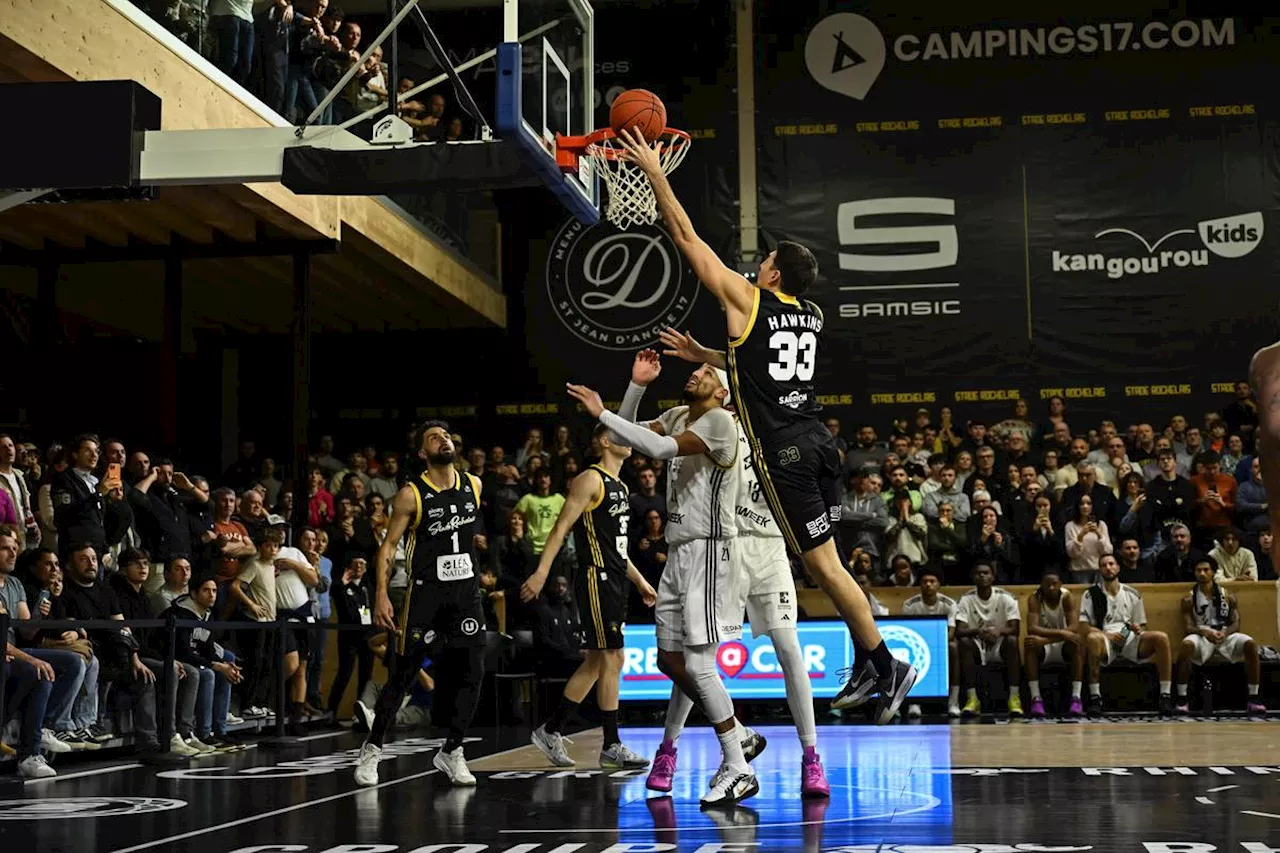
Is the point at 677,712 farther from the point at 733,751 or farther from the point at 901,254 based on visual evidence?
the point at 901,254

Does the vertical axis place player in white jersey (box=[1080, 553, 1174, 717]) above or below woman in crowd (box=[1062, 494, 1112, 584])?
below

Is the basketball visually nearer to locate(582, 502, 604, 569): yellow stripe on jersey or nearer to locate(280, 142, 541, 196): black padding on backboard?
locate(280, 142, 541, 196): black padding on backboard

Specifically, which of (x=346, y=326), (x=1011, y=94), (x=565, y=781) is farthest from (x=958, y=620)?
(x=346, y=326)

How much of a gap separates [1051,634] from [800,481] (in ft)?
30.0

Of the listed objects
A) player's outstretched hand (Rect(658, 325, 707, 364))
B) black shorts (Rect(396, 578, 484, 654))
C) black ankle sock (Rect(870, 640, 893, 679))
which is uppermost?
player's outstretched hand (Rect(658, 325, 707, 364))

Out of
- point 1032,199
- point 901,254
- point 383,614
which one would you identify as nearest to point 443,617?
point 383,614

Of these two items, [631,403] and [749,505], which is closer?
[749,505]

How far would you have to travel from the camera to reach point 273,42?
1341 cm

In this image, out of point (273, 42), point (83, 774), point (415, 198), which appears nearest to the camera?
point (83, 774)

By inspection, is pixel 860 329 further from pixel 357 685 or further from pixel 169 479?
pixel 169 479

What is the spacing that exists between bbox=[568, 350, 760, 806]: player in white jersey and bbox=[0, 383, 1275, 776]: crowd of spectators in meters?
4.06

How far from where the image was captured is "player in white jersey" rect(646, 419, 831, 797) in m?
7.15

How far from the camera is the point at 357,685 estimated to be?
15445 millimetres

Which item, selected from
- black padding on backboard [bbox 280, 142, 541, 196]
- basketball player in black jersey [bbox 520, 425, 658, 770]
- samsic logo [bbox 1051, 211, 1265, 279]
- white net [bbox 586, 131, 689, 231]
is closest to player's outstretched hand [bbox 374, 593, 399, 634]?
basketball player in black jersey [bbox 520, 425, 658, 770]
